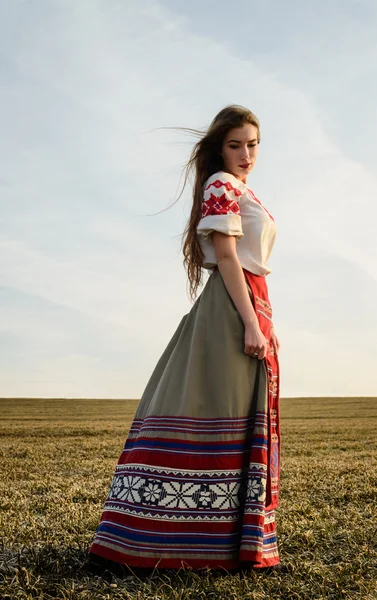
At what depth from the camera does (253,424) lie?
11.6ft

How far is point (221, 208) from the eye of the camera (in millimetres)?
3740

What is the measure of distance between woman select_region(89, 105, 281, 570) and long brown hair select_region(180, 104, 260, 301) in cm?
2

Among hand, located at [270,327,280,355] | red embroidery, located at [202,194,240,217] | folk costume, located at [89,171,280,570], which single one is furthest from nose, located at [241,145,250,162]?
hand, located at [270,327,280,355]

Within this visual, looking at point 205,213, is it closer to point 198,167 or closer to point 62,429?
point 198,167

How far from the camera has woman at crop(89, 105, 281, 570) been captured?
335 cm

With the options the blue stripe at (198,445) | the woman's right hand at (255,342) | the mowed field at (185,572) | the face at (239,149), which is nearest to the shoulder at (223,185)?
the face at (239,149)

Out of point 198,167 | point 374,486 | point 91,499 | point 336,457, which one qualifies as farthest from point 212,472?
point 336,457

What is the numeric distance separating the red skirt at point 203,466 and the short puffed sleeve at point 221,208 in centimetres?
42

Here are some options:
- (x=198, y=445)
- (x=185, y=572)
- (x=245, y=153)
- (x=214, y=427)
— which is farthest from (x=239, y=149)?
(x=185, y=572)

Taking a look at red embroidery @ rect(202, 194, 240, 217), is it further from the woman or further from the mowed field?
the mowed field

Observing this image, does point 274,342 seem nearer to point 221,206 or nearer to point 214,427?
point 214,427

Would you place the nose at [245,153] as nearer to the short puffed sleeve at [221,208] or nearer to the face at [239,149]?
the face at [239,149]

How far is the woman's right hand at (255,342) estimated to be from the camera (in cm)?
356

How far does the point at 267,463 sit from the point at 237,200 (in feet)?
5.05
